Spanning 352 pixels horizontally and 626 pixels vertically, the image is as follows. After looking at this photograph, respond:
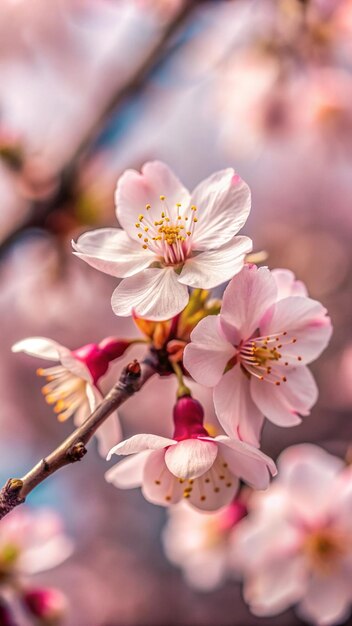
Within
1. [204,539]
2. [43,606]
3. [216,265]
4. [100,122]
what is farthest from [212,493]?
[100,122]

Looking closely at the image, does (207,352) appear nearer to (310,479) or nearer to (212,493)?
(212,493)

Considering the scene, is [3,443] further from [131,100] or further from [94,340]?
[131,100]

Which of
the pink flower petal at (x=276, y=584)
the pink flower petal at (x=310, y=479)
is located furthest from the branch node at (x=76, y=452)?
the pink flower petal at (x=276, y=584)

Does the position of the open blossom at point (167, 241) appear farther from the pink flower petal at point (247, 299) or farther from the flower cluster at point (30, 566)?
the flower cluster at point (30, 566)

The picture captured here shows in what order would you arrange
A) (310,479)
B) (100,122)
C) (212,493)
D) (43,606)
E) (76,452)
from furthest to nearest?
(100,122) < (310,479) < (43,606) < (212,493) < (76,452)

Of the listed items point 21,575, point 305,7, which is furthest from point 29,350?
point 305,7

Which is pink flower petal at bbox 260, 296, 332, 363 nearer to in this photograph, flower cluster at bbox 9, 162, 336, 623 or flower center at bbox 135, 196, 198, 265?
flower cluster at bbox 9, 162, 336, 623

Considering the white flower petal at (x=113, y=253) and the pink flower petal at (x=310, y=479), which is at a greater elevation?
the white flower petal at (x=113, y=253)
